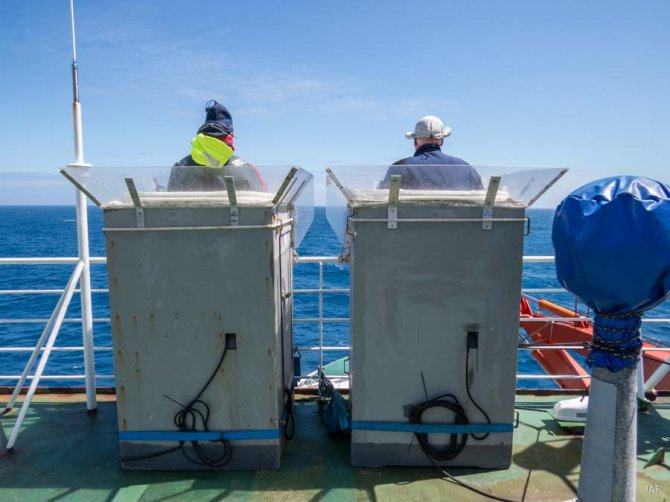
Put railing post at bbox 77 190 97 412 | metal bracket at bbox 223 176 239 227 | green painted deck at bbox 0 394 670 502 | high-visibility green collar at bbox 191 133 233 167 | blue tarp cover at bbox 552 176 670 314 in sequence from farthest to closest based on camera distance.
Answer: railing post at bbox 77 190 97 412, high-visibility green collar at bbox 191 133 233 167, green painted deck at bbox 0 394 670 502, metal bracket at bbox 223 176 239 227, blue tarp cover at bbox 552 176 670 314

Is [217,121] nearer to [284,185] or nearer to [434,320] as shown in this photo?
[284,185]

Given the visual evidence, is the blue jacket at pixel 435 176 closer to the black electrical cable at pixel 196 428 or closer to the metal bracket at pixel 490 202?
the metal bracket at pixel 490 202

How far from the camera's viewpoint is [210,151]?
3373 mm

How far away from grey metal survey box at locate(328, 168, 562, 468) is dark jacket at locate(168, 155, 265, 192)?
0.55m

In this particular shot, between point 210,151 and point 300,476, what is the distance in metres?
2.33

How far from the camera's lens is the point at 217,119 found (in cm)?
→ 386

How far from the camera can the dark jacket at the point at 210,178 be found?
9.70 ft

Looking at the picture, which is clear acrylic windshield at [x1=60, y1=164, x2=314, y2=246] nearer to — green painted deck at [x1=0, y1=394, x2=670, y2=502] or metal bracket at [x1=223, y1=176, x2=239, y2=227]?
metal bracket at [x1=223, y1=176, x2=239, y2=227]

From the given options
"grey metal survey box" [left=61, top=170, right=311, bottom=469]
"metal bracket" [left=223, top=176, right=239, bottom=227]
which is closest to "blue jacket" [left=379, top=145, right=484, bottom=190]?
"grey metal survey box" [left=61, top=170, right=311, bottom=469]

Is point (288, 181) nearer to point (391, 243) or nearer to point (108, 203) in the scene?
point (391, 243)

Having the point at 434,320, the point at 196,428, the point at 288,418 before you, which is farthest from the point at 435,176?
the point at 196,428

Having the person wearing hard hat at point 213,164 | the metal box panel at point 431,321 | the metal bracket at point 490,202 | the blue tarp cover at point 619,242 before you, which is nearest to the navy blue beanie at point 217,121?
the person wearing hard hat at point 213,164

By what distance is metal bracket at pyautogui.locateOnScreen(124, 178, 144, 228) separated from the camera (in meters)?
2.88

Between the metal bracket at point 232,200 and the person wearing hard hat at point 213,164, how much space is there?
0.28 feet
